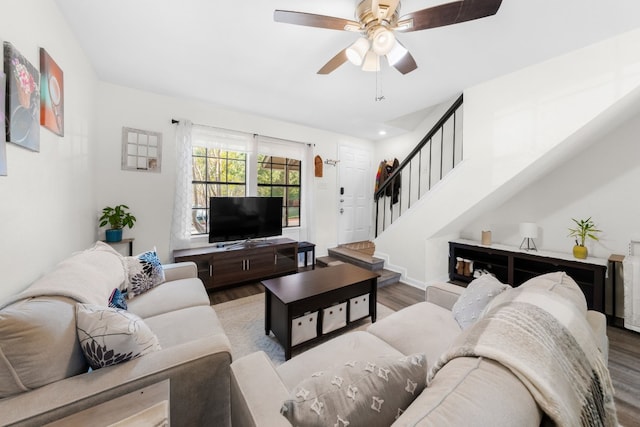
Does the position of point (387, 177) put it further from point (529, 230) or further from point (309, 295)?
point (309, 295)

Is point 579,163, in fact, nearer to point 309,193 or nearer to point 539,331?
point 539,331

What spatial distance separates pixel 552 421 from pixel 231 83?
136 inches

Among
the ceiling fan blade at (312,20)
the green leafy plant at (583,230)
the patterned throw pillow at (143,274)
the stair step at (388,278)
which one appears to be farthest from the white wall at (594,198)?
the patterned throw pillow at (143,274)

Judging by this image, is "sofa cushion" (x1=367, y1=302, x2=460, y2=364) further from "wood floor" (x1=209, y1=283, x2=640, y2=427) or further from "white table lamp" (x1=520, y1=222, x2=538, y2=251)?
"white table lamp" (x1=520, y1=222, x2=538, y2=251)

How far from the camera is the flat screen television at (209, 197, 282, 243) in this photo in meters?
3.31

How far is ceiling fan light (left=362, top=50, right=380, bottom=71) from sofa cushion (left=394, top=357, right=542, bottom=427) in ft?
6.90

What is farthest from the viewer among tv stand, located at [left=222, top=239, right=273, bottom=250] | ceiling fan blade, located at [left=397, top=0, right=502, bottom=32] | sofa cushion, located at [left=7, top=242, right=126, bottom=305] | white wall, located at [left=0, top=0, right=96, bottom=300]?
tv stand, located at [left=222, top=239, right=273, bottom=250]

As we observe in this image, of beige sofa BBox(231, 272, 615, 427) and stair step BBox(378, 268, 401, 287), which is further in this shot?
stair step BBox(378, 268, 401, 287)

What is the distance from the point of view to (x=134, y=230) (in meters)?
3.03

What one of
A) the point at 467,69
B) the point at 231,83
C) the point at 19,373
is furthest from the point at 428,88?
the point at 19,373

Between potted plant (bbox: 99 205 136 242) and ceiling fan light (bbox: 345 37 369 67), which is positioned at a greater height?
ceiling fan light (bbox: 345 37 369 67)

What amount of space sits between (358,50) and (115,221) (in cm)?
311

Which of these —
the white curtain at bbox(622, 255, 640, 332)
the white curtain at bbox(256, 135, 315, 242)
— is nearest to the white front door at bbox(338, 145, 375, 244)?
the white curtain at bbox(256, 135, 315, 242)

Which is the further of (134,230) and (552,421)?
(134,230)
